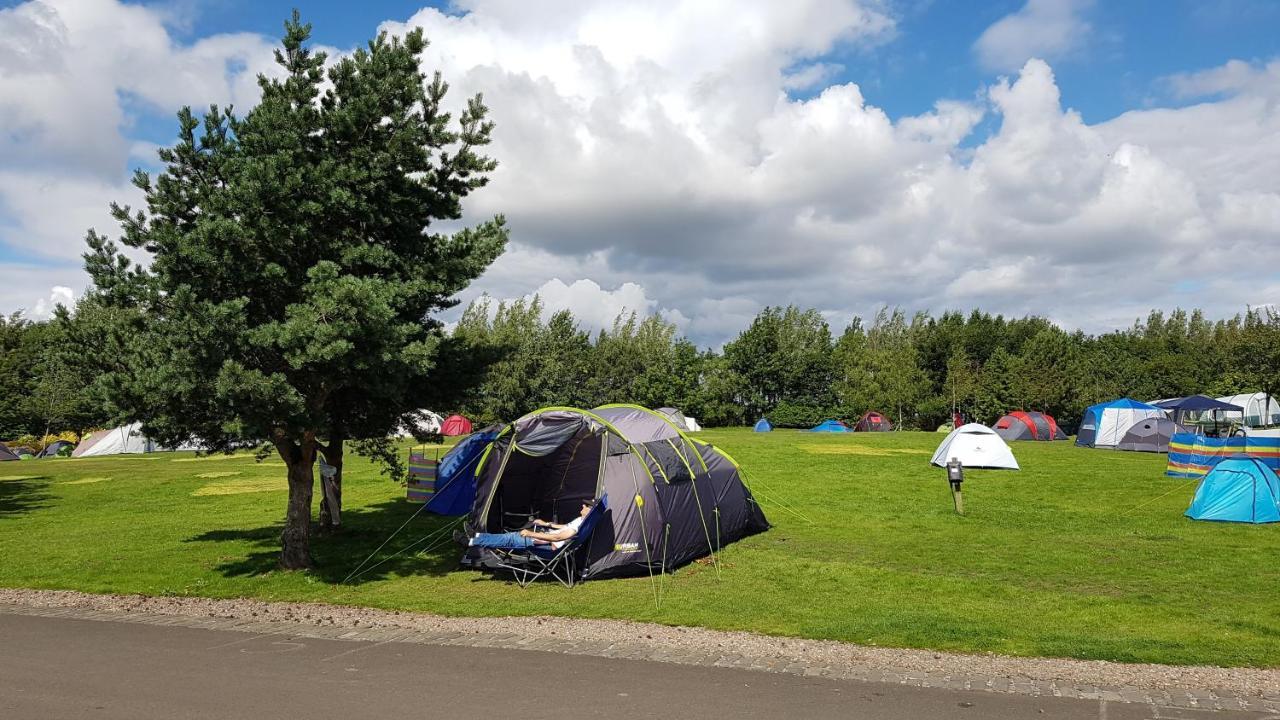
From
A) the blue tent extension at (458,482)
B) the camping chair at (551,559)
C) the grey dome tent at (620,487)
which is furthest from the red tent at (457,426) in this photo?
the camping chair at (551,559)

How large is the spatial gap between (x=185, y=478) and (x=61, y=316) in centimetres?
1936

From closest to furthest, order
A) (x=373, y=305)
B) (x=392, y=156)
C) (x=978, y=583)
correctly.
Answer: (x=373, y=305)
(x=978, y=583)
(x=392, y=156)

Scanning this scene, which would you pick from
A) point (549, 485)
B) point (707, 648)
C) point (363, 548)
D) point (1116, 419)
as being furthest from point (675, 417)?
point (1116, 419)

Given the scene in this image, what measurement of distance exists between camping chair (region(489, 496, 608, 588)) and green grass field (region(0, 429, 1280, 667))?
11.4 inches

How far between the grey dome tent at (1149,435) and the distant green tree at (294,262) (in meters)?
31.9

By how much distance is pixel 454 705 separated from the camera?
22.5ft

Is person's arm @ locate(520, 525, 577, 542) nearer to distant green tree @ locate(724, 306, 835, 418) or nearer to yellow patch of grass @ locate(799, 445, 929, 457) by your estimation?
yellow patch of grass @ locate(799, 445, 929, 457)

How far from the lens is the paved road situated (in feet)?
21.8

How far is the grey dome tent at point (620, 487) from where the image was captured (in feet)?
42.0

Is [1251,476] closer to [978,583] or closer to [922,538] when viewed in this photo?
[922,538]

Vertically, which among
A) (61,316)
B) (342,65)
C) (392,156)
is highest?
(342,65)

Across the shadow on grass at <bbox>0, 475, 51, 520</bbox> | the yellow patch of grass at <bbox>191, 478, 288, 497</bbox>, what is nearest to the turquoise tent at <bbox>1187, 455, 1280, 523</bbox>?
the yellow patch of grass at <bbox>191, 478, 288, 497</bbox>

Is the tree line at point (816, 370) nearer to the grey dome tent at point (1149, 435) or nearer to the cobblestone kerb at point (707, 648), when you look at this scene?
the grey dome tent at point (1149, 435)

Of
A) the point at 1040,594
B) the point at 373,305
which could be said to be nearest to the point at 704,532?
the point at 1040,594
